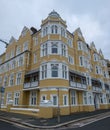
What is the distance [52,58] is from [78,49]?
941 cm

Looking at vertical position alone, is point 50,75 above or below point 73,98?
above

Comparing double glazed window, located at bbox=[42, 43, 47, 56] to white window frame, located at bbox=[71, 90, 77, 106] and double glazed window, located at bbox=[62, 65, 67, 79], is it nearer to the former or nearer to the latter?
double glazed window, located at bbox=[62, 65, 67, 79]

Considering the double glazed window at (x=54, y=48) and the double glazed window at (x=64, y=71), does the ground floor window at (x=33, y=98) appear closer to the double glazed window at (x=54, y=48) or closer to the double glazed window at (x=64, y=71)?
the double glazed window at (x=64, y=71)

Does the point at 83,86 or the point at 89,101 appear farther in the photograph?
the point at 89,101

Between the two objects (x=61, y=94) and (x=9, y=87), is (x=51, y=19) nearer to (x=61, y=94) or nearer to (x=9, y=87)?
(x=61, y=94)

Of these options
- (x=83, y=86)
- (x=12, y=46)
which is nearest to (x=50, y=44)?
(x=83, y=86)

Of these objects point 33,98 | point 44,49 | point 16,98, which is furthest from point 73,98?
point 16,98

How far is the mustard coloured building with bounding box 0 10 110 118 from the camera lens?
19586 millimetres

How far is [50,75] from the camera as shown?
20.0 meters

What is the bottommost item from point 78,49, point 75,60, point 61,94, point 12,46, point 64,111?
point 64,111

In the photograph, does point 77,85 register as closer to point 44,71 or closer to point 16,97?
point 44,71

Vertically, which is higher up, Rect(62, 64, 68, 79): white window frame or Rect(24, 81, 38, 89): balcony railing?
Rect(62, 64, 68, 79): white window frame

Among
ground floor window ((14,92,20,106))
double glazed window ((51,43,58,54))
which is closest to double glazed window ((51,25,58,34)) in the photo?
double glazed window ((51,43,58,54))

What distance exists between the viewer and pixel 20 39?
1235 inches
